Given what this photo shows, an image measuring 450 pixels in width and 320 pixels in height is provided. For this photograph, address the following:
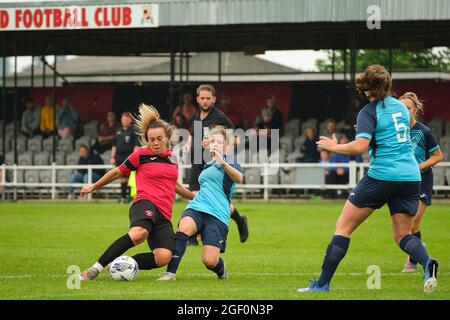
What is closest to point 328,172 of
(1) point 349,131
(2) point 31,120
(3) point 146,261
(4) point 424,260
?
(1) point 349,131

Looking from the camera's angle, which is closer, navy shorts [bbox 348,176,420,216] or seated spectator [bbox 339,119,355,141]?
navy shorts [bbox 348,176,420,216]

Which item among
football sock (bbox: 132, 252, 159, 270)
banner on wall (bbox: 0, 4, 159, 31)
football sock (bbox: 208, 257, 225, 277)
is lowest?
football sock (bbox: 208, 257, 225, 277)

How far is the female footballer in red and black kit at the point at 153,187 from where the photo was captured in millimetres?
11359

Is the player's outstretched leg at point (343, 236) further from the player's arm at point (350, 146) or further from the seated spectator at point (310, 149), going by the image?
the seated spectator at point (310, 149)

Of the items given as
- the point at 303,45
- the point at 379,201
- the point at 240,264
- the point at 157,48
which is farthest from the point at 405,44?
the point at 379,201

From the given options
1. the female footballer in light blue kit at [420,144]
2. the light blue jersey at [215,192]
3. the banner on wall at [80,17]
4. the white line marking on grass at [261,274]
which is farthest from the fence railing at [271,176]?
the light blue jersey at [215,192]

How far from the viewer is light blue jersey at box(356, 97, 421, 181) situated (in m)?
9.81

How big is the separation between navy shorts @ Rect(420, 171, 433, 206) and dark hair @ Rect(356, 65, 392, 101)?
3.55 metres

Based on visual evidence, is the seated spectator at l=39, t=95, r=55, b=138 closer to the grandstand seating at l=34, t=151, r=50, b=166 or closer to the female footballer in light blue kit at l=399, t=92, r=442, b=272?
the grandstand seating at l=34, t=151, r=50, b=166

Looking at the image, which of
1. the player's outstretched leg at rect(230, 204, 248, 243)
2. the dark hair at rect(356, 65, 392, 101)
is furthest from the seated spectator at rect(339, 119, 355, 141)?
the dark hair at rect(356, 65, 392, 101)

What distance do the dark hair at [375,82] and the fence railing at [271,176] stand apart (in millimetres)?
17101

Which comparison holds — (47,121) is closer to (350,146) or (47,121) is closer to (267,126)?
(267,126)

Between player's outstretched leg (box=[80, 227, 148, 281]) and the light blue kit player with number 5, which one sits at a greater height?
the light blue kit player with number 5

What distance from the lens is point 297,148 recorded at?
3189 centimetres
